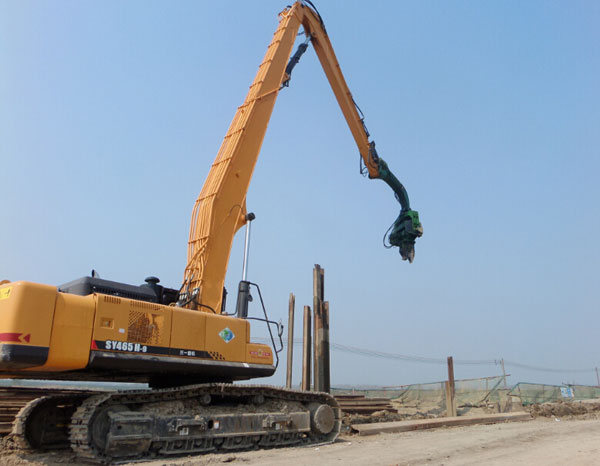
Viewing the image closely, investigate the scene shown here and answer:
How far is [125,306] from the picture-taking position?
7281 millimetres

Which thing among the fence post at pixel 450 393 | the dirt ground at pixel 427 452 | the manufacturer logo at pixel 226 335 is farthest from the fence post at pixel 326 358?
the manufacturer logo at pixel 226 335

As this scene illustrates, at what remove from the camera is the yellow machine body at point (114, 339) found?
249 inches

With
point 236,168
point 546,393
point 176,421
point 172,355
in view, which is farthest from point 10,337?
point 546,393

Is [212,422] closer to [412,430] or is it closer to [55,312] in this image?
[55,312]

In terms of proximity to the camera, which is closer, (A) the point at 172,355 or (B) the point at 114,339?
(B) the point at 114,339

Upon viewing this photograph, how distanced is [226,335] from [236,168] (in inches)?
132

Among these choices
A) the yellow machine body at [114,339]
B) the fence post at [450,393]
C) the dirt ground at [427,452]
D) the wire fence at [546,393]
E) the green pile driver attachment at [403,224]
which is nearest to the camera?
the yellow machine body at [114,339]

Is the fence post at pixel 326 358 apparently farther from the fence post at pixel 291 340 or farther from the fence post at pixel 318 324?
the fence post at pixel 291 340

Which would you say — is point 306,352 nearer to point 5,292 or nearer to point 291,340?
point 291,340

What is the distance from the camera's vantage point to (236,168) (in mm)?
9977

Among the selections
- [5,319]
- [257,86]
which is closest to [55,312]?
[5,319]

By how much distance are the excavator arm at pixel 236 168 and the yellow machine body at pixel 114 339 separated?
2.67ft

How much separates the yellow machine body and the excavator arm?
0.81m

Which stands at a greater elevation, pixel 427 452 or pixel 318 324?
pixel 318 324
